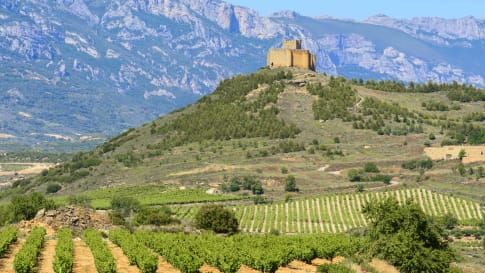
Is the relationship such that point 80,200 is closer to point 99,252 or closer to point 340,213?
point 340,213

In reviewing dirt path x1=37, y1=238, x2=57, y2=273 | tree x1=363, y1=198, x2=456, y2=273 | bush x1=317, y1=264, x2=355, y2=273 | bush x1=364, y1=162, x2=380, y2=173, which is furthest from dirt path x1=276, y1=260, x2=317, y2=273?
bush x1=364, y1=162, x2=380, y2=173

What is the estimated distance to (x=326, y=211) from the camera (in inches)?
5955

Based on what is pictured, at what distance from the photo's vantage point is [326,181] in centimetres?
17900

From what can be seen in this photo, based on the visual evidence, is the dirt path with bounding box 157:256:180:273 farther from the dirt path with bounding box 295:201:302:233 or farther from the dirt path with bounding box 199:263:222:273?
the dirt path with bounding box 295:201:302:233

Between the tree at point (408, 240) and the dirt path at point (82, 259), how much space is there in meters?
18.1

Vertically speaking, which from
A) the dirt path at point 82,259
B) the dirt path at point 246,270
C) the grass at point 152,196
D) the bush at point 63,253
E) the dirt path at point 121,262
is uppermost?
the bush at point 63,253

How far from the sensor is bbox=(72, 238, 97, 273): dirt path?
53062 mm

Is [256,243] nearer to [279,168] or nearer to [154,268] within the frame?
[154,268]

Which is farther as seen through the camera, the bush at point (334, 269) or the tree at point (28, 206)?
the tree at point (28, 206)

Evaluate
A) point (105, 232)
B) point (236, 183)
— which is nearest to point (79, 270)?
point (105, 232)

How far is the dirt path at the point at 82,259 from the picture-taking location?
53062mm

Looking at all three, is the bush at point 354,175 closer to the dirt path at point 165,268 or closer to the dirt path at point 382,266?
the dirt path at point 382,266

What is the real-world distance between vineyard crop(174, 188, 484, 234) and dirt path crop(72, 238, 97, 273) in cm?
6692

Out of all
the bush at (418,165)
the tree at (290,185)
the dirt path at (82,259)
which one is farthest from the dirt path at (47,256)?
the bush at (418,165)
